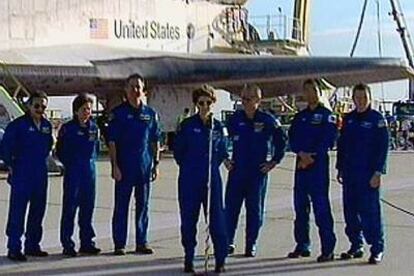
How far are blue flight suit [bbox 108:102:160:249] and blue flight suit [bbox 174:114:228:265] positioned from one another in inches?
27.4

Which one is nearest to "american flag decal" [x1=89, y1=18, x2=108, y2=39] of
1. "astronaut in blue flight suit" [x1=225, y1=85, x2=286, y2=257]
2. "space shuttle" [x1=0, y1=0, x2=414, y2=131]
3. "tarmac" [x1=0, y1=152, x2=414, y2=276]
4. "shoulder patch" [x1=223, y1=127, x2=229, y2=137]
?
"space shuttle" [x1=0, y1=0, x2=414, y2=131]

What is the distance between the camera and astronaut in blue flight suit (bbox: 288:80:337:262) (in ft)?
28.2

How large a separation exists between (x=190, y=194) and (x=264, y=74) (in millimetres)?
16842

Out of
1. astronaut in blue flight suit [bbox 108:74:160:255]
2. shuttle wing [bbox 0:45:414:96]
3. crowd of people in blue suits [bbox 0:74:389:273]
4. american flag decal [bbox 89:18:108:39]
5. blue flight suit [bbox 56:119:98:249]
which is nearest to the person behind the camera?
crowd of people in blue suits [bbox 0:74:389:273]

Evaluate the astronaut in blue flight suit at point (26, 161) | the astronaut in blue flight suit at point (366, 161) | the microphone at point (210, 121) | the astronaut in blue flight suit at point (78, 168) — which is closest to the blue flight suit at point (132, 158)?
the astronaut in blue flight suit at point (78, 168)

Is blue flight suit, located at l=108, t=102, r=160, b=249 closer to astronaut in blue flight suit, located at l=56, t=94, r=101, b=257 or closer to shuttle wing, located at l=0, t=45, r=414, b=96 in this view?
astronaut in blue flight suit, located at l=56, t=94, r=101, b=257

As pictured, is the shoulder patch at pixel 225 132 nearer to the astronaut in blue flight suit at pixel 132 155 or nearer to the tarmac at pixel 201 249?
the astronaut in blue flight suit at pixel 132 155

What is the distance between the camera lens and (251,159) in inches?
341

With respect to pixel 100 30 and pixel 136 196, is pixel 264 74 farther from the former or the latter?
pixel 136 196

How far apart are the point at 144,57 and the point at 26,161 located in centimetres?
1570

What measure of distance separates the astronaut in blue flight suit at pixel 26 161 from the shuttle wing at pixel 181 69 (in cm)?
1225

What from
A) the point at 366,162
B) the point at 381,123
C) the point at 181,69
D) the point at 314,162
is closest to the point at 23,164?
the point at 314,162

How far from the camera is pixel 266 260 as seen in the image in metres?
8.55

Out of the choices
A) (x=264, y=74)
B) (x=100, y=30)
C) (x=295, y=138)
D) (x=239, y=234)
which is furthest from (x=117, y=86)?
(x=295, y=138)
